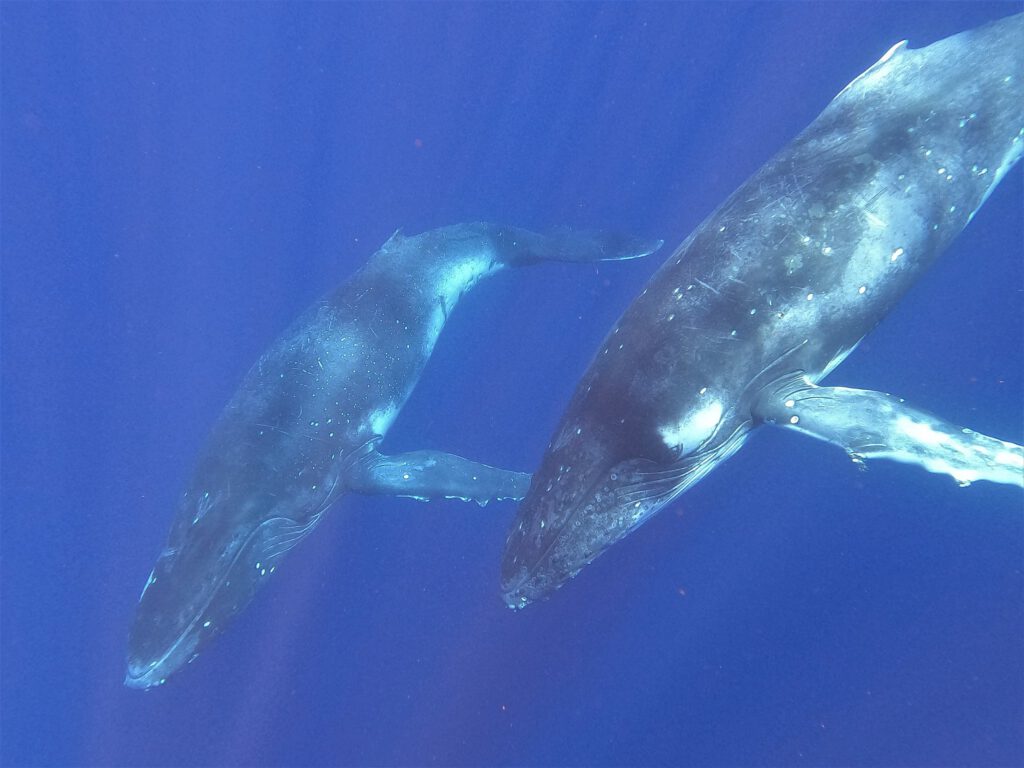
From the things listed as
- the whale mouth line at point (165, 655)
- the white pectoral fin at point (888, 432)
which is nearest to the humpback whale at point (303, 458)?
the whale mouth line at point (165, 655)

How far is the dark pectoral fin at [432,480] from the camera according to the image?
371 inches

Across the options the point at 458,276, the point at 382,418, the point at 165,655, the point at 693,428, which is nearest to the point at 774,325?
the point at 693,428

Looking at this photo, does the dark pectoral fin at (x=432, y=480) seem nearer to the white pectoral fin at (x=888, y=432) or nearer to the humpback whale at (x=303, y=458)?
the humpback whale at (x=303, y=458)

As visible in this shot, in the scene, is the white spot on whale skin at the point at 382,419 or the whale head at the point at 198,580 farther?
the white spot on whale skin at the point at 382,419

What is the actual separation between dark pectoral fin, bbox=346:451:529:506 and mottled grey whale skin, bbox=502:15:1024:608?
8.41 ft

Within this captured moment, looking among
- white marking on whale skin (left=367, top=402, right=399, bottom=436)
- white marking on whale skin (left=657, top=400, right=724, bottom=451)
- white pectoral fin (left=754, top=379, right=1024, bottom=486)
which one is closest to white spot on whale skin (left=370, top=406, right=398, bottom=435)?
white marking on whale skin (left=367, top=402, right=399, bottom=436)

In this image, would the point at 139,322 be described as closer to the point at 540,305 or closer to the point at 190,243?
the point at 190,243

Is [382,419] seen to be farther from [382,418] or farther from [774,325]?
[774,325]

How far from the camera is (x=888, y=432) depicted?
6.02 m

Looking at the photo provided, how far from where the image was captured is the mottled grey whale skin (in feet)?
20.6

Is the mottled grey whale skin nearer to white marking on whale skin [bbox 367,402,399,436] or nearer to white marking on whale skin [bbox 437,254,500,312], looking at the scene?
white marking on whale skin [bbox 367,402,399,436]

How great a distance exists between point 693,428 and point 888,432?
190 cm

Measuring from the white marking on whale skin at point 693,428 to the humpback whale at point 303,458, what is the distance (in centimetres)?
Result: 360

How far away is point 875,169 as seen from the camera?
6.53m
